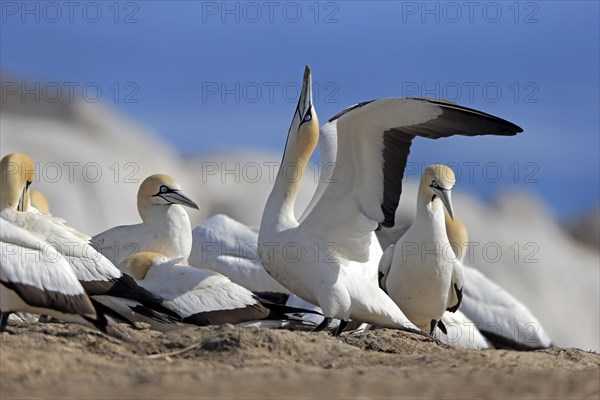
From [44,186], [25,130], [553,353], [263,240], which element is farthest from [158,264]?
[25,130]

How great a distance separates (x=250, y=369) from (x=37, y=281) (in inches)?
70.6

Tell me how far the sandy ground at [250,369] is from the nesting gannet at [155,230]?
2630 millimetres

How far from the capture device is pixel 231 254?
13.3 metres

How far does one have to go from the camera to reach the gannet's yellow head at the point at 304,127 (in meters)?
9.92

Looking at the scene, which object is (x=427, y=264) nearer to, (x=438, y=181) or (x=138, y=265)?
(x=438, y=181)

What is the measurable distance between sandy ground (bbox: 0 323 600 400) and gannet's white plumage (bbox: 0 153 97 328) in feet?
0.61

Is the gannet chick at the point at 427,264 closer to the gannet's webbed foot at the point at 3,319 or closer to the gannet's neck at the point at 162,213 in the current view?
the gannet's neck at the point at 162,213

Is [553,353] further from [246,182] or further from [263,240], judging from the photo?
[246,182]

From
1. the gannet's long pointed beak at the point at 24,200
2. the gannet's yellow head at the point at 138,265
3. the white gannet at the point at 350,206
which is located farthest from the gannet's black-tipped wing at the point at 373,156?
the gannet's long pointed beak at the point at 24,200

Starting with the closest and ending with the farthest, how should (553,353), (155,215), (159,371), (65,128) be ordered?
1. (159,371)
2. (553,353)
3. (155,215)
4. (65,128)

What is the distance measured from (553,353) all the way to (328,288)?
1.82 metres

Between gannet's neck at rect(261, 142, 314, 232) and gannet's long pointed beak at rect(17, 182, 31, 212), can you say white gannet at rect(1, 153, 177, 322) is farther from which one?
gannet's long pointed beak at rect(17, 182, 31, 212)

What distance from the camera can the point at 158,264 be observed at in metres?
9.57

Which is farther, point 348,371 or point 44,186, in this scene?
point 44,186
